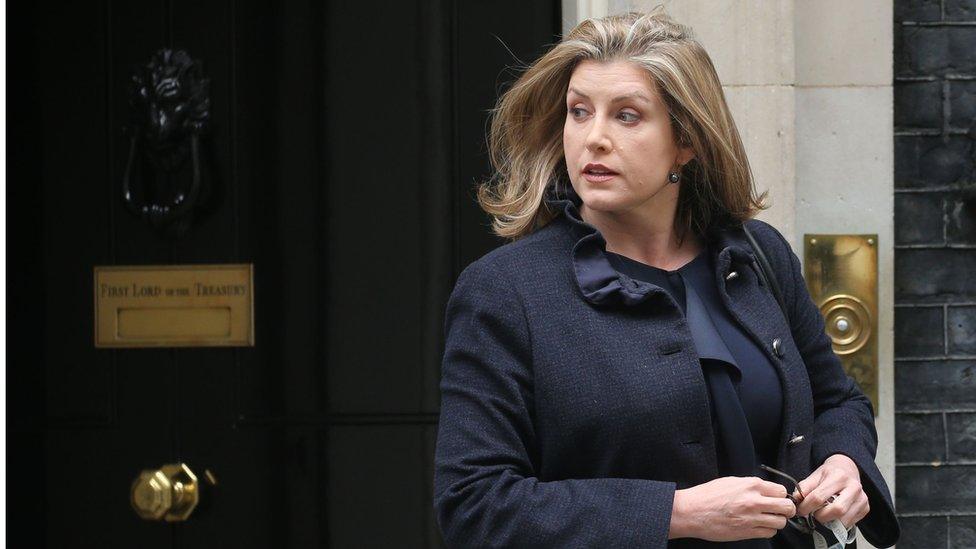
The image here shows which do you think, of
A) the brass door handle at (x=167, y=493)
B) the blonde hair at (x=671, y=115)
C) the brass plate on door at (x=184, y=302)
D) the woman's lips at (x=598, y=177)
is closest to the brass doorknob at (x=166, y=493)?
the brass door handle at (x=167, y=493)

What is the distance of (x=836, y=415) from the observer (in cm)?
235

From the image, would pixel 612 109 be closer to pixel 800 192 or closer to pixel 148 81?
pixel 800 192

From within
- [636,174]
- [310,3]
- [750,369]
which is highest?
[310,3]

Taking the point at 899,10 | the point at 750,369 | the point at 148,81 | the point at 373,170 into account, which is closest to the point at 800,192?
the point at 899,10

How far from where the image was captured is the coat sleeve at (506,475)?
6.42 ft

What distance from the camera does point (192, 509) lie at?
374cm

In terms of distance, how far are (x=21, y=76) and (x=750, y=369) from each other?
8.30ft

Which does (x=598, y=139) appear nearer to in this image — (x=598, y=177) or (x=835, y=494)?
(x=598, y=177)

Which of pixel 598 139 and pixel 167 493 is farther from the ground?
pixel 598 139

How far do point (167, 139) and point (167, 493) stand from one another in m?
1.00

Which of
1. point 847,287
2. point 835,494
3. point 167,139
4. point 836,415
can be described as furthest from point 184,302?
point 835,494

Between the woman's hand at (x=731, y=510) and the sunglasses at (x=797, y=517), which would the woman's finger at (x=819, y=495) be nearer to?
the sunglasses at (x=797, y=517)

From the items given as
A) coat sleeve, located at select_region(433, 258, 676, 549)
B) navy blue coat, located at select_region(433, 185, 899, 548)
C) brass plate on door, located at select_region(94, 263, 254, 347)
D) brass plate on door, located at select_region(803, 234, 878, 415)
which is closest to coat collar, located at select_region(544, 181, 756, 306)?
navy blue coat, located at select_region(433, 185, 899, 548)

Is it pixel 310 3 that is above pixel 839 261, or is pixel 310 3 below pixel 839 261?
above
